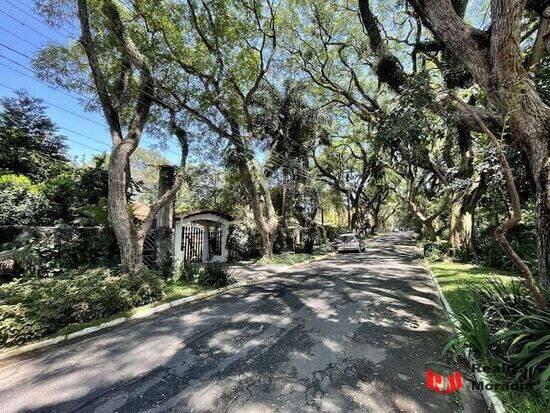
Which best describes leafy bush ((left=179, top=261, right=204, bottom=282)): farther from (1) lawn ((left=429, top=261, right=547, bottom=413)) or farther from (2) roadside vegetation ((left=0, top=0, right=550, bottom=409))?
(1) lawn ((left=429, top=261, right=547, bottom=413))

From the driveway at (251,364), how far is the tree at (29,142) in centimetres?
1417

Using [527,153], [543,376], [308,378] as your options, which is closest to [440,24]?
[527,153]

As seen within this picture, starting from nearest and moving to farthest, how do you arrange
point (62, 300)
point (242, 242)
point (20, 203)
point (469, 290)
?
1. point (469, 290)
2. point (62, 300)
3. point (20, 203)
4. point (242, 242)

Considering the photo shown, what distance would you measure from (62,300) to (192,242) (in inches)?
402

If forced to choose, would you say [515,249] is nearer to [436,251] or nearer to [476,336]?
[436,251]

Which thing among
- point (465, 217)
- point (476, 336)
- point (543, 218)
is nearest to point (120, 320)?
point (476, 336)

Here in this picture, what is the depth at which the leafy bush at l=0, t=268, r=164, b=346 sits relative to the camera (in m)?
5.37

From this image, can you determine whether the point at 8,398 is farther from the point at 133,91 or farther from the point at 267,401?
the point at 133,91

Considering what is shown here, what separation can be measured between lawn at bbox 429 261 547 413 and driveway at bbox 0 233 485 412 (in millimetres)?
361

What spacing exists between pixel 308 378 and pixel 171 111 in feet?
38.4

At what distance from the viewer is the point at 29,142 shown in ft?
55.7

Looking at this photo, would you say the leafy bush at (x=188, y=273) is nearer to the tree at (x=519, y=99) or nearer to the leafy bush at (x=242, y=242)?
the leafy bush at (x=242, y=242)

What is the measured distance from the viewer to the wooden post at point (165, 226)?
1101cm

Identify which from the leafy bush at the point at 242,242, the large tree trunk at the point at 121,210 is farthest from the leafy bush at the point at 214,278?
the leafy bush at the point at 242,242
